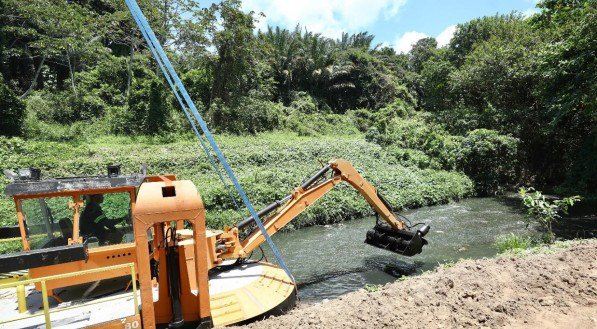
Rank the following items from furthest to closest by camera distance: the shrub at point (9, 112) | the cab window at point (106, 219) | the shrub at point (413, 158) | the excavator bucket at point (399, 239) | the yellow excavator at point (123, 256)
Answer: the shrub at point (413, 158)
the shrub at point (9, 112)
the excavator bucket at point (399, 239)
the cab window at point (106, 219)
the yellow excavator at point (123, 256)

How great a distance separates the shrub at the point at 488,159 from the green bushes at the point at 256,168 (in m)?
1.20

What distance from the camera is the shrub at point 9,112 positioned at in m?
18.0

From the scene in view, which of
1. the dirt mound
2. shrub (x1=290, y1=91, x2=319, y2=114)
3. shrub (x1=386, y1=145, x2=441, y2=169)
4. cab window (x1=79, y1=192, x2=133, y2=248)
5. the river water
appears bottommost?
the river water

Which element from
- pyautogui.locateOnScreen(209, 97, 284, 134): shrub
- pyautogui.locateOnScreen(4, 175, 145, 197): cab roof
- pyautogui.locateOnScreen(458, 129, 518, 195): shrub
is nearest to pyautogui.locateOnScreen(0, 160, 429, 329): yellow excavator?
pyautogui.locateOnScreen(4, 175, 145, 197): cab roof

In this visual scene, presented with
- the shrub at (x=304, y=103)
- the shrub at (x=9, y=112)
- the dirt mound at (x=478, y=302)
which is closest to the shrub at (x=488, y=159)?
the shrub at (x=304, y=103)

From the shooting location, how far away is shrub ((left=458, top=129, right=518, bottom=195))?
67.3 ft

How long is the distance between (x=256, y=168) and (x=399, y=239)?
11.1m

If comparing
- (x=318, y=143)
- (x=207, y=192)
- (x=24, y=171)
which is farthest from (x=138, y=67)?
(x=24, y=171)

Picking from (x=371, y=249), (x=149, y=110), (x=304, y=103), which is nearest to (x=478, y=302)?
(x=371, y=249)

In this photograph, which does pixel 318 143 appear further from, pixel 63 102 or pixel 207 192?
pixel 63 102

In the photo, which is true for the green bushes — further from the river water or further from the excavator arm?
the excavator arm

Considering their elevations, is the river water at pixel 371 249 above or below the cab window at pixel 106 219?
below

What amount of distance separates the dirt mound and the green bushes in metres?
8.88

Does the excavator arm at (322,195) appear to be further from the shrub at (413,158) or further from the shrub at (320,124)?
the shrub at (320,124)
